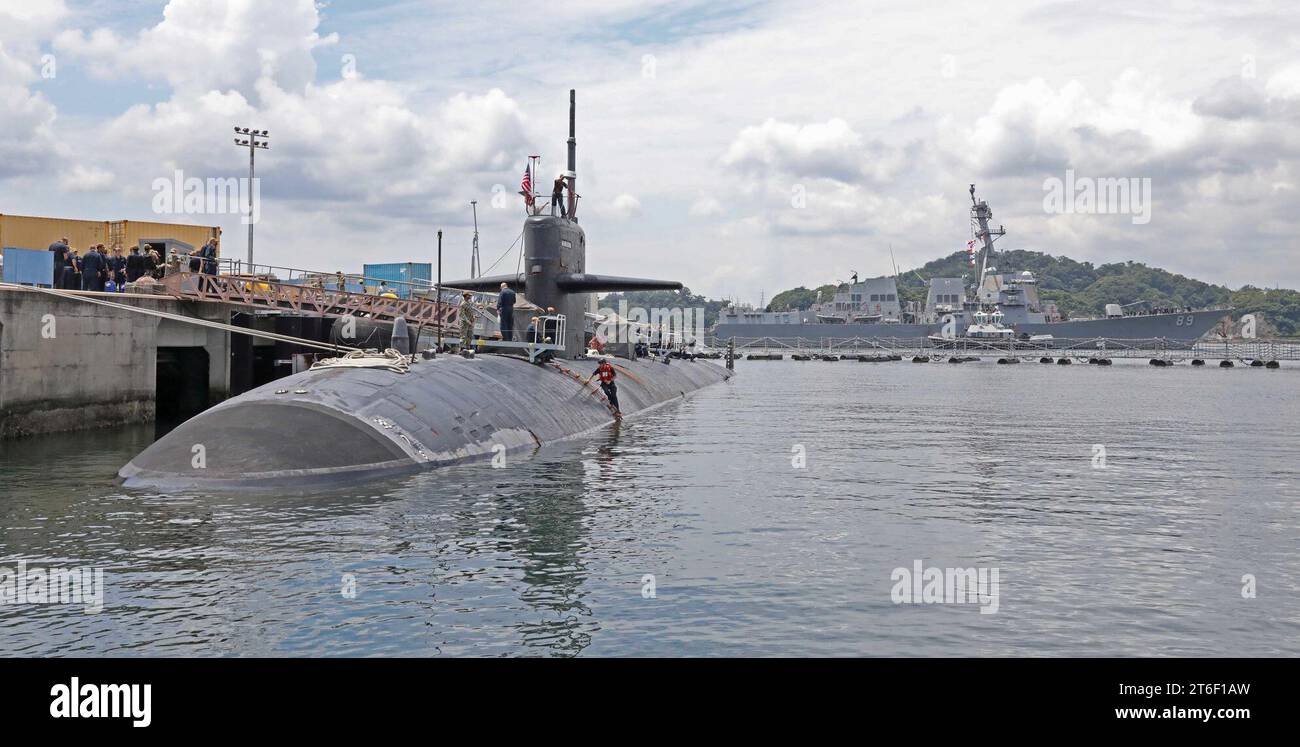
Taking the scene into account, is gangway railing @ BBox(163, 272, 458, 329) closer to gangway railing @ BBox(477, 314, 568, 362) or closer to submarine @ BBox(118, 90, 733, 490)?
gangway railing @ BBox(477, 314, 568, 362)

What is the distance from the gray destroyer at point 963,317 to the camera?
5487 inches

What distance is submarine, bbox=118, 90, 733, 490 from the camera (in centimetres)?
1689

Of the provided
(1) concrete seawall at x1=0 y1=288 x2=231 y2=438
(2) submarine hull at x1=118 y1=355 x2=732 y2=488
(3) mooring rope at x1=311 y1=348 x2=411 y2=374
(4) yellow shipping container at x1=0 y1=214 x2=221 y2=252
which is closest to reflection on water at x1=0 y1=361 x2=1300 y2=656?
(2) submarine hull at x1=118 y1=355 x2=732 y2=488

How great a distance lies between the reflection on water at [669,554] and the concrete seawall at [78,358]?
1769 millimetres

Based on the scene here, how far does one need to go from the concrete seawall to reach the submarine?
8.77m

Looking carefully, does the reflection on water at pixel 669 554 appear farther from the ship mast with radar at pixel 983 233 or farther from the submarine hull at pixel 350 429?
the ship mast with radar at pixel 983 233

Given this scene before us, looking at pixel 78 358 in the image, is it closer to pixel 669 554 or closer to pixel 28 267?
pixel 28 267

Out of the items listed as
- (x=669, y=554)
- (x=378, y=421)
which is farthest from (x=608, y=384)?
(x=669, y=554)
